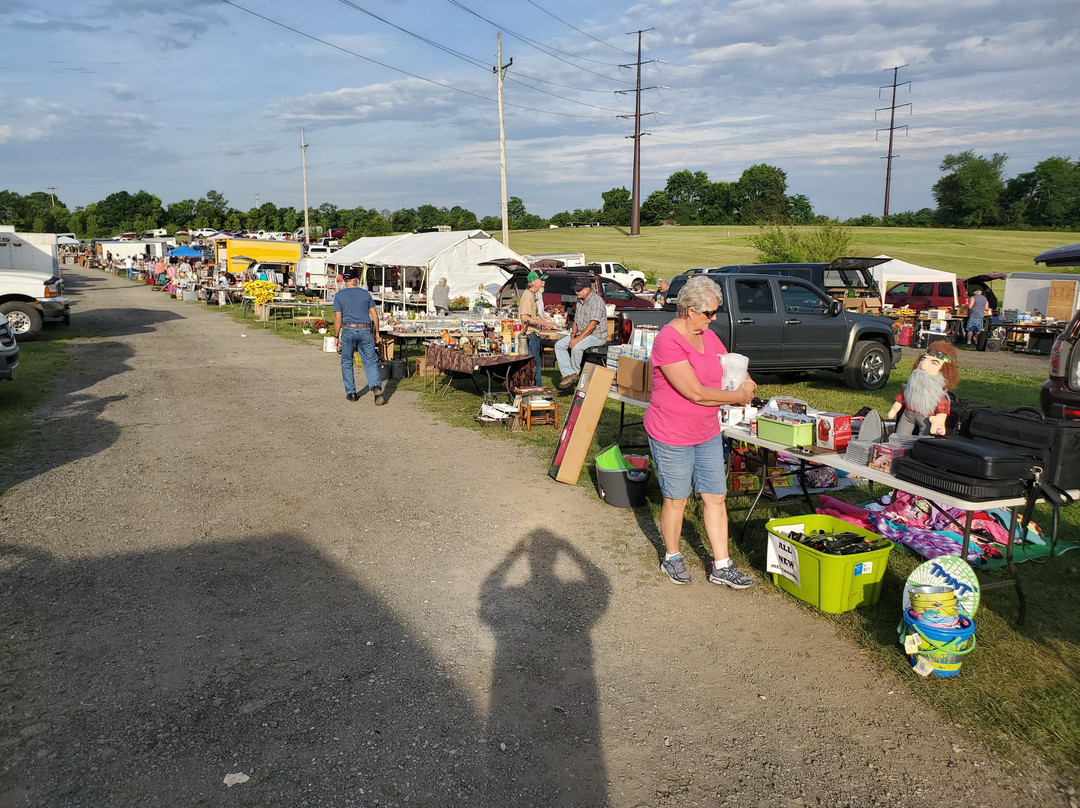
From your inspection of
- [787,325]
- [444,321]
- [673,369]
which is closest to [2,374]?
[444,321]

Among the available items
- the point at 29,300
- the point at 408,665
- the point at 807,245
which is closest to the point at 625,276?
the point at 807,245

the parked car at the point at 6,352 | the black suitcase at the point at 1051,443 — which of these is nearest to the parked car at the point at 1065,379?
the black suitcase at the point at 1051,443

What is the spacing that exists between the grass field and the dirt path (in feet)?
117

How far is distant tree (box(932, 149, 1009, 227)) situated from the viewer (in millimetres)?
80188

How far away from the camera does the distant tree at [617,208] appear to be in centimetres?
9869

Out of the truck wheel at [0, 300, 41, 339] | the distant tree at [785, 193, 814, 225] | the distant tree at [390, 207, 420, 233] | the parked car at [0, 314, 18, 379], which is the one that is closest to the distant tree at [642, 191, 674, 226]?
the distant tree at [785, 193, 814, 225]

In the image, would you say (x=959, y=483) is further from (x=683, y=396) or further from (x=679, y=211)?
(x=679, y=211)

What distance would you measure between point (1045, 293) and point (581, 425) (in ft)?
75.7

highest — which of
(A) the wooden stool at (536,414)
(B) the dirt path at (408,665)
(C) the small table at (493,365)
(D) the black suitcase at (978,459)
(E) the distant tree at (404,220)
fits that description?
(E) the distant tree at (404,220)

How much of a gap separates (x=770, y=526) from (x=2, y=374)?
10850 millimetres

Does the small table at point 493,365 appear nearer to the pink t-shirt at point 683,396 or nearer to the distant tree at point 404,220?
the pink t-shirt at point 683,396

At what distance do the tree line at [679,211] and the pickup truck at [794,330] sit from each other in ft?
169

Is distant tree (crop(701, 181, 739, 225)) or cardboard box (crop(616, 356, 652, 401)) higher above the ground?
distant tree (crop(701, 181, 739, 225))

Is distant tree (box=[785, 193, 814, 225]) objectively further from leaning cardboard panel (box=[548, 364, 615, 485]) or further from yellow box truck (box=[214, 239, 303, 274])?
leaning cardboard panel (box=[548, 364, 615, 485])
